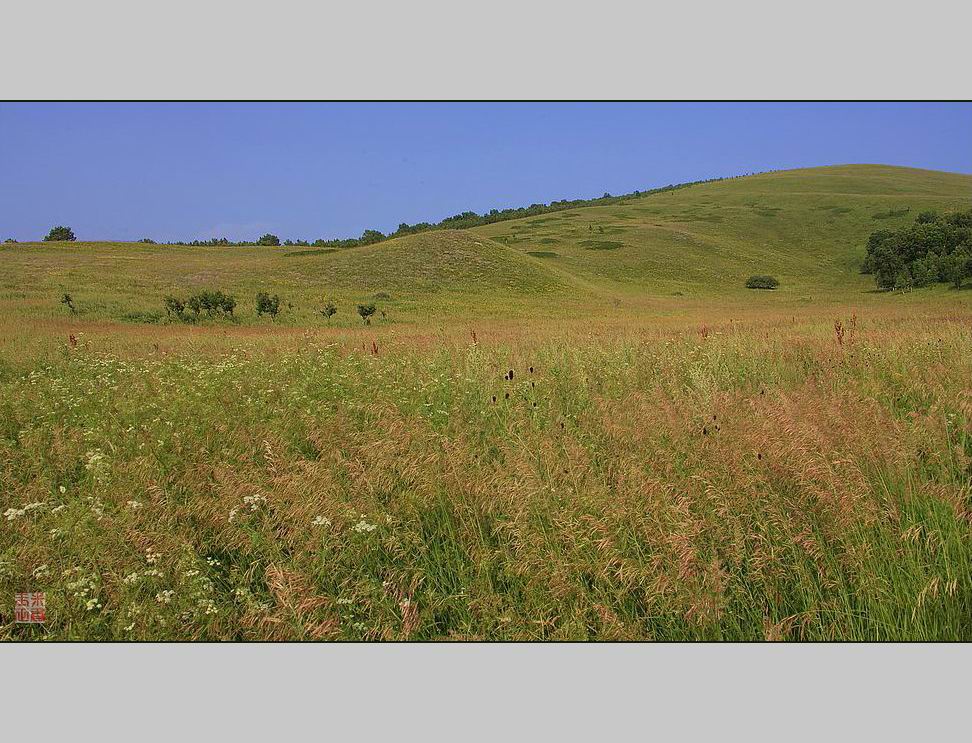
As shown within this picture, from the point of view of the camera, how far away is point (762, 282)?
200ft

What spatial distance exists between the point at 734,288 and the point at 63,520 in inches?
2513

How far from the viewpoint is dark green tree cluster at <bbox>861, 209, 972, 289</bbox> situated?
3850 centimetres

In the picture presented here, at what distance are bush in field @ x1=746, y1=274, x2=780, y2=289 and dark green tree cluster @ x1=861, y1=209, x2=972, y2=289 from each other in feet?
28.0

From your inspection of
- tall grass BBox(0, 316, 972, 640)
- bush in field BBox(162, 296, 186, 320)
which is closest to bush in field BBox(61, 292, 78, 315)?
bush in field BBox(162, 296, 186, 320)

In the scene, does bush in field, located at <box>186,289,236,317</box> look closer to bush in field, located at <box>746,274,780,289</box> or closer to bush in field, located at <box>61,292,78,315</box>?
bush in field, located at <box>61,292,78,315</box>

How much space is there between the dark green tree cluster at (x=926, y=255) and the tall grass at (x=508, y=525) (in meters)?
42.4

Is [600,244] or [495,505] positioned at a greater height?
[600,244]

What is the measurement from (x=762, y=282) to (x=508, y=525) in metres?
64.9

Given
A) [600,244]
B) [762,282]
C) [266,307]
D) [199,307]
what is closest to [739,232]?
[600,244]

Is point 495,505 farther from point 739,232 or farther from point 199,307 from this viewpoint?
point 739,232

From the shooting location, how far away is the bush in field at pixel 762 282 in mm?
60562

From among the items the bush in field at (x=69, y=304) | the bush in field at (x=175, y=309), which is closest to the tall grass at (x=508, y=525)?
the bush in field at (x=175, y=309)

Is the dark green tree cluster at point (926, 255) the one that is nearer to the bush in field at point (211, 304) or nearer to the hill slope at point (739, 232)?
the hill slope at point (739, 232)

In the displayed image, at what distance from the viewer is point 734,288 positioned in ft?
198
